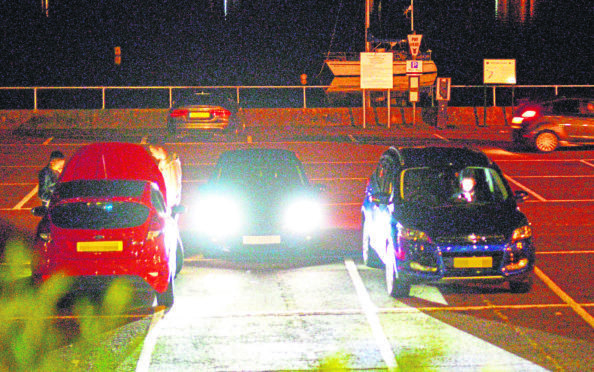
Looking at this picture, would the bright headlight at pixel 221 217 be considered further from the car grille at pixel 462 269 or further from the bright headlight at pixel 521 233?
the bright headlight at pixel 521 233

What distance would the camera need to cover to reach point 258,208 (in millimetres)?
12016

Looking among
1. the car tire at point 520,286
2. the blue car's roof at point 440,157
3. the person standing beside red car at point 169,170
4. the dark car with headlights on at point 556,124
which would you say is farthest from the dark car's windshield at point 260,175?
the dark car with headlights on at point 556,124

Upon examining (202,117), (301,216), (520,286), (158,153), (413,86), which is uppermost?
(413,86)

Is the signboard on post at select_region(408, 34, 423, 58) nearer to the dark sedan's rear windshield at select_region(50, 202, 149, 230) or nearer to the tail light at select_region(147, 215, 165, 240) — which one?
the tail light at select_region(147, 215, 165, 240)

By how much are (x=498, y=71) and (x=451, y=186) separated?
2364 centimetres

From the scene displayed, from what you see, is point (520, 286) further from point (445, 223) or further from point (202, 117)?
point (202, 117)

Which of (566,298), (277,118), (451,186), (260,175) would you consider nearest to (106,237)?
(260,175)

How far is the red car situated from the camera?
9094 mm

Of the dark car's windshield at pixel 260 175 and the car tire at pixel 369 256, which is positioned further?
the dark car's windshield at pixel 260 175

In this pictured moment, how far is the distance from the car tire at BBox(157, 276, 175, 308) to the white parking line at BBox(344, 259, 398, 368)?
206cm

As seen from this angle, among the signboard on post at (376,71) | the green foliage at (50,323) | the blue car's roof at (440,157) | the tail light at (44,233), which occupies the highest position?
the signboard on post at (376,71)

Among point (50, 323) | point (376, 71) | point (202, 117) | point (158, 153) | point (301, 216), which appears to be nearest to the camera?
point (50, 323)

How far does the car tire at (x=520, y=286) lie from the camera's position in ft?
32.9

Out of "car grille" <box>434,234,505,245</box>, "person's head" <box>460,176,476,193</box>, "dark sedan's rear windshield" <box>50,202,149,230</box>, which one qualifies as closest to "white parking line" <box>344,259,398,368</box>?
"car grille" <box>434,234,505,245</box>
